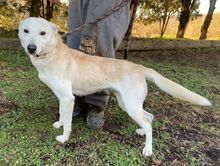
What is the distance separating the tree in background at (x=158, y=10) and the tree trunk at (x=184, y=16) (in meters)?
0.16

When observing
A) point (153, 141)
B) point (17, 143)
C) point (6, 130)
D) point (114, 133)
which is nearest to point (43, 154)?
point (17, 143)

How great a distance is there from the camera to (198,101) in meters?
3.37

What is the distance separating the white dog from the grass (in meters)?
0.18

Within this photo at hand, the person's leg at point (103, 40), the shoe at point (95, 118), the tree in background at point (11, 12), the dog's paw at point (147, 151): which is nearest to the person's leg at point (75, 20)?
the person's leg at point (103, 40)

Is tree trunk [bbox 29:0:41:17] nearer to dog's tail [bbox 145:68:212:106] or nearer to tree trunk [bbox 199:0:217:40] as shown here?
dog's tail [bbox 145:68:212:106]

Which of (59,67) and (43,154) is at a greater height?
(59,67)

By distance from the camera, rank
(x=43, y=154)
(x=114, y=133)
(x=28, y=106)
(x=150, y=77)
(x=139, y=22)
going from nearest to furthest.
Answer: (x=43, y=154)
(x=150, y=77)
(x=114, y=133)
(x=28, y=106)
(x=139, y=22)

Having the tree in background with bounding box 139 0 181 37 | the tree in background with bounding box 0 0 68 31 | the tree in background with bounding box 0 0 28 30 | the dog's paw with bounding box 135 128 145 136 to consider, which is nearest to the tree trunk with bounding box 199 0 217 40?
the tree in background with bounding box 139 0 181 37

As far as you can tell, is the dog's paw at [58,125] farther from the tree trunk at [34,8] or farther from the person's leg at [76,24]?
the tree trunk at [34,8]

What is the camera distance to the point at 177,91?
3.42 metres

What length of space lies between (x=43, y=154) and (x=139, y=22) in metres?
7.25

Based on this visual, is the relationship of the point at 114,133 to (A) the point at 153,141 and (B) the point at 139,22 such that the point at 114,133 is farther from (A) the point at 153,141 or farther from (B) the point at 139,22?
(B) the point at 139,22

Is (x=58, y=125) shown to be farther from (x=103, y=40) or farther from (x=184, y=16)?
(x=184, y=16)

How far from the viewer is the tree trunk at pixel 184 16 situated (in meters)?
10.1
